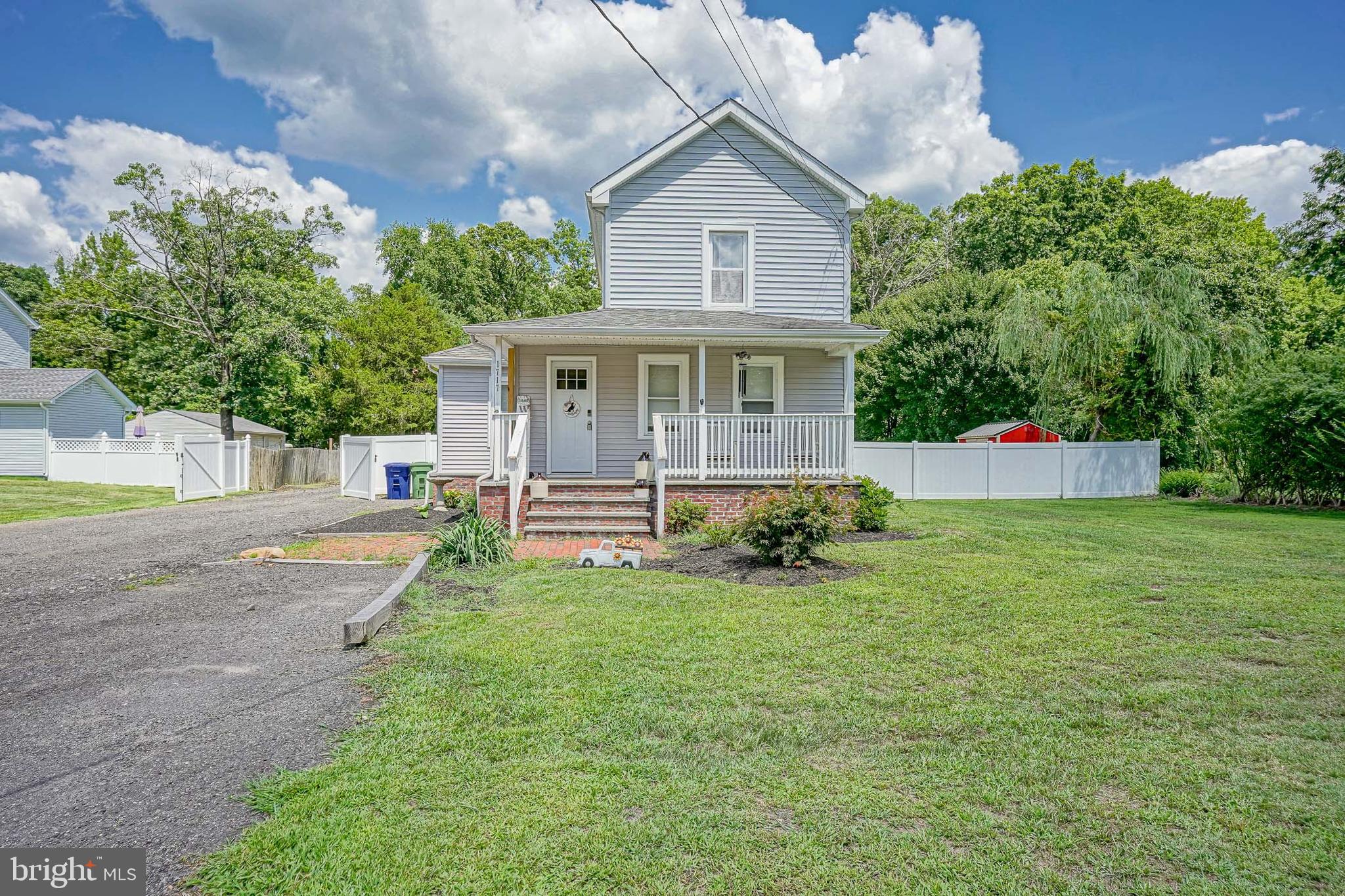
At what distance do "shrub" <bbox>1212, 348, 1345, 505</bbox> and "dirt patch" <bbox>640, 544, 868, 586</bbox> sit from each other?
12.5 metres

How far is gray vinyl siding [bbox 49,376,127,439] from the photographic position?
24516 millimetres

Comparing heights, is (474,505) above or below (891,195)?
below

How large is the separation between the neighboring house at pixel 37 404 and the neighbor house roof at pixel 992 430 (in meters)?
30.5

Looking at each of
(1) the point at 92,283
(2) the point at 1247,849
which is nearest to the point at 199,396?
(1) the point at 92,283

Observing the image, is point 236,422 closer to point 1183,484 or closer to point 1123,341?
point 1123,341

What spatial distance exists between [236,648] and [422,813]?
3340 mm

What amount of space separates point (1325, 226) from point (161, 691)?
30487 millimetres

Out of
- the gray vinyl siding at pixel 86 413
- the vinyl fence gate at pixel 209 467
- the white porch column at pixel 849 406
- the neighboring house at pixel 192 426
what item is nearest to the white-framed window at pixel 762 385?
the white porch column at pixel 849 406

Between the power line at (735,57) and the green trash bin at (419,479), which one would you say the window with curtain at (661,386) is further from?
the green trash bin at (419,479)

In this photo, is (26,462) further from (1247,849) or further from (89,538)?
(1247,849)

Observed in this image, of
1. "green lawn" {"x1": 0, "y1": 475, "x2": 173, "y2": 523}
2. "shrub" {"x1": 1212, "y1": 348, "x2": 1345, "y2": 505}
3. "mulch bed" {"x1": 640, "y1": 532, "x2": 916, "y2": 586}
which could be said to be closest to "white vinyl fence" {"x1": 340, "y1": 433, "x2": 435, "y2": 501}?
"green lawn" {"x1": 0, "y1": 475, "x2": 173, "y2": 523}

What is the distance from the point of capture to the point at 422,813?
2.84 metres

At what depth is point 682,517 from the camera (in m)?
11.1

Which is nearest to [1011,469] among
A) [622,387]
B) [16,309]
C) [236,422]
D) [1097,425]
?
[1097,425]
